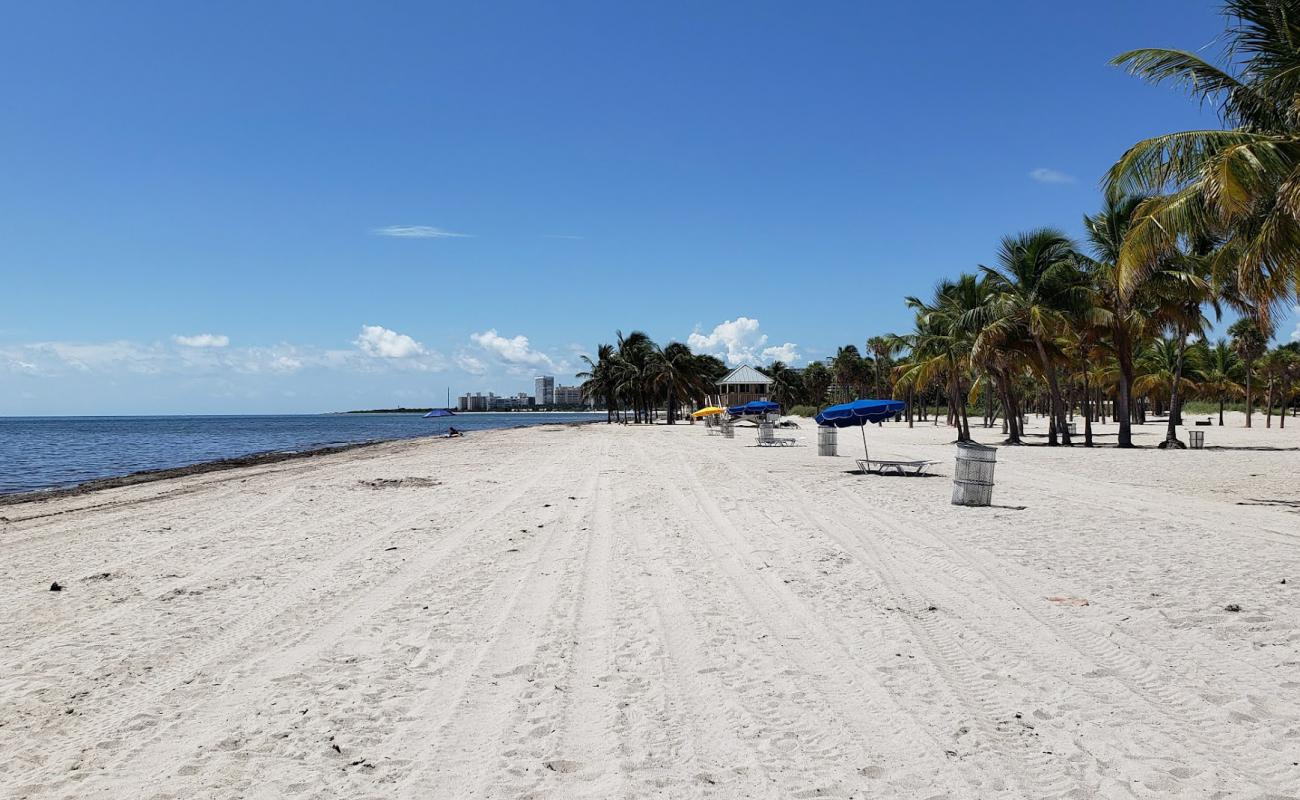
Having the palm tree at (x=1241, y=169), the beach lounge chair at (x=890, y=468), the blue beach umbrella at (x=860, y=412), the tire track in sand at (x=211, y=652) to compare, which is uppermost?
the palm tree at (x=1241, y=169)

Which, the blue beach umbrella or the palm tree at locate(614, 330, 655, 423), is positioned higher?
the palm tree at locate(614, 330, 655, 423)

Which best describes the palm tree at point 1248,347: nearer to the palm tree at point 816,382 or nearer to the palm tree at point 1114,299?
the palm tree at point 1114,299

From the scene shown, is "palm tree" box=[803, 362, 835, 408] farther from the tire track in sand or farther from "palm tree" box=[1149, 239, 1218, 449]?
the tire track in sand

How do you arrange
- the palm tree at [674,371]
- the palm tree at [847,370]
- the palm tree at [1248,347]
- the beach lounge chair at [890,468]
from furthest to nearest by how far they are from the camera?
the palm tree at [847,370] → the palm tree at [674,371] → the palm tree at [1248,347] → the beach lounge chair at [890,468]

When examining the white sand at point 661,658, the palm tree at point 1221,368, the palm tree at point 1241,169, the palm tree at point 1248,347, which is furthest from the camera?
the palm tree at point 1221,368

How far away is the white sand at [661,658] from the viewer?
11.0ft

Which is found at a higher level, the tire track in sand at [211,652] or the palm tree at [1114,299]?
the palm tree at [1114,299]

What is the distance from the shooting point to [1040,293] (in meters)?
27.1

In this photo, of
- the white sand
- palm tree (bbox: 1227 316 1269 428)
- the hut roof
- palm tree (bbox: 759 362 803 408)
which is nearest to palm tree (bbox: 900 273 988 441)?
the white sand

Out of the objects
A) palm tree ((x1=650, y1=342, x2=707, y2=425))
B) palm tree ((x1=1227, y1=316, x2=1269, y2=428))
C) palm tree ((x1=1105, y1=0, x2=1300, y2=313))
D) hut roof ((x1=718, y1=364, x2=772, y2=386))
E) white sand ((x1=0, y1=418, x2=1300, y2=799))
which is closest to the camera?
white sand ((x1=0, y1=418, x2=1300, y2=799))

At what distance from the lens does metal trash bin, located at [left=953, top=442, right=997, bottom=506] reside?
11203 mm

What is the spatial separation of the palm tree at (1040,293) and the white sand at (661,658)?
18.0 metres

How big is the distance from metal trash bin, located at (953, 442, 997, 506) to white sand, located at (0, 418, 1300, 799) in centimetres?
110

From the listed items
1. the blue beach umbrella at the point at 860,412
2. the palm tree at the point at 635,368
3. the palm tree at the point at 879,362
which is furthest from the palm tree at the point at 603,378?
the blue beach umbrella at the point at 860,412
